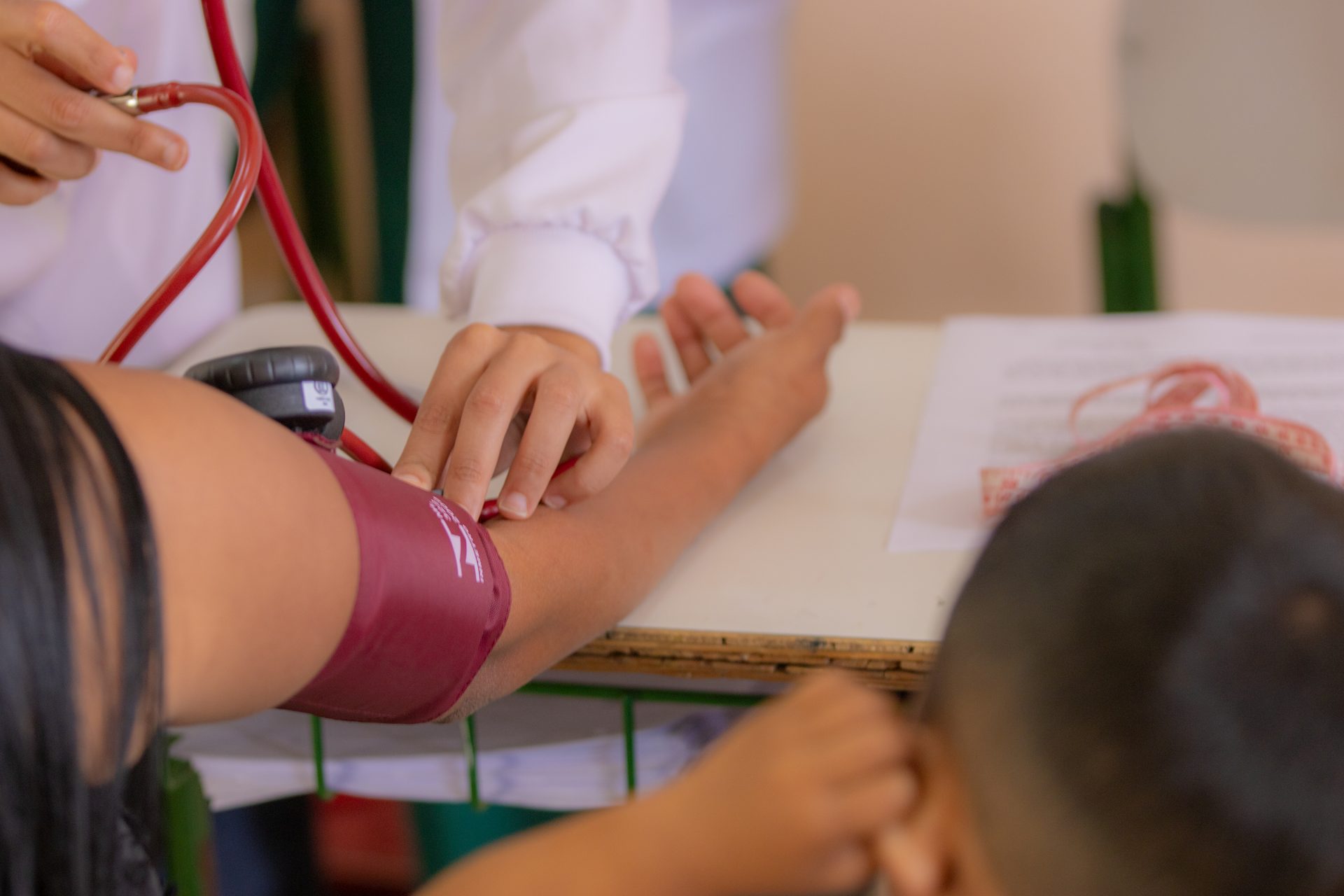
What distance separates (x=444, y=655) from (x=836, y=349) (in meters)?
0.59

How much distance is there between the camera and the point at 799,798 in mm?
381

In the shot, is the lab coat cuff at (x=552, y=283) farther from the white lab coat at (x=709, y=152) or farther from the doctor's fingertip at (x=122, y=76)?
the white lab coat at (x=709, y=152)

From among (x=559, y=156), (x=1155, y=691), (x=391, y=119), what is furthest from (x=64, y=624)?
(x=391, y=119)

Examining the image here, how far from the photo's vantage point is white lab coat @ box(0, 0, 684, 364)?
0.94m

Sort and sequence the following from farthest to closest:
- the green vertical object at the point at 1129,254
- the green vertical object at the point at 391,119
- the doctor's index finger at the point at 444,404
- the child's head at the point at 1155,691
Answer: the green vertical object at the point at 391,119 < the green vertical object at the point at 1129,254 < the doctor's index finger at the point at 444,404 < the child's head at the point at 1155,691

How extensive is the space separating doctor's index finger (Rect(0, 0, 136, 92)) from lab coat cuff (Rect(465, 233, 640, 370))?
0.28 meters

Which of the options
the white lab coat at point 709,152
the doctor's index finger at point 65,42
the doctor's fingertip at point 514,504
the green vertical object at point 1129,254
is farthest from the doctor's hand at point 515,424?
the green vertical object at point 1129,254

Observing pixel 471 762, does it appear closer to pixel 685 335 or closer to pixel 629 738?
pixel 629 738

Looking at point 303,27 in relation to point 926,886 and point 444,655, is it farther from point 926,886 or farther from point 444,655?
point 926,886

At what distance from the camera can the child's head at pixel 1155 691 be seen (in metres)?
0.32

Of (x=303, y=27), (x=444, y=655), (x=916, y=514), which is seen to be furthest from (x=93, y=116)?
(x=303, y=27)

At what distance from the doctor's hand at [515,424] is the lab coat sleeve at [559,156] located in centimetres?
19

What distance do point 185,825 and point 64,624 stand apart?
0.45 metres

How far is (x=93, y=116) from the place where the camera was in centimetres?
71
